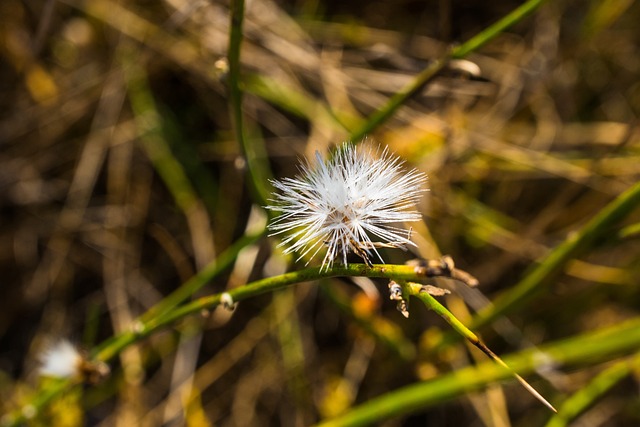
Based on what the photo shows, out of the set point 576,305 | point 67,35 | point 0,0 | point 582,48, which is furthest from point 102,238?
point 582,48

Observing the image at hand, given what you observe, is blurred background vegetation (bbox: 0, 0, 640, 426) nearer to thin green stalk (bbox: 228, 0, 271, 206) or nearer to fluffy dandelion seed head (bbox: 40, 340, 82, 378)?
fluffy dandelion seed head (bbox: 40, 340, 82, 378)

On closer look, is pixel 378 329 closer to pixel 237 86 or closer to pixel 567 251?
pixel 567 251

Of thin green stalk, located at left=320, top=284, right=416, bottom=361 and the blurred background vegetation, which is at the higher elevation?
the blurred background vegetation

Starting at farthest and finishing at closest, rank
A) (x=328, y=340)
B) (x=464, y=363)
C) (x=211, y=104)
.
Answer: (x=211, y=104), (x=328, y=340), (x=464, y=363)

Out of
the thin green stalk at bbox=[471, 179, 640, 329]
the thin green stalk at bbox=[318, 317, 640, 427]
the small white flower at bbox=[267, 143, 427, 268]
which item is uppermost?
the thin green stalk at bbox=[471, 179, 640, 329]

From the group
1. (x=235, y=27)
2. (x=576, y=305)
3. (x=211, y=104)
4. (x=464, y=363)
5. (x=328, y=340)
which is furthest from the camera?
(x=211, y=104)

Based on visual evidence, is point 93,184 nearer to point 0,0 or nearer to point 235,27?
point 0,0

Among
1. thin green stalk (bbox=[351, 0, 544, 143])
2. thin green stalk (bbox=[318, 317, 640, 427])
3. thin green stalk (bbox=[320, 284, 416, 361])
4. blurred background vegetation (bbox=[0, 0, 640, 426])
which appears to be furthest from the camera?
blurred background vegetation (bbox=[0, 0, 640, 426])

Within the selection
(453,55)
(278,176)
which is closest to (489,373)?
(453,55)

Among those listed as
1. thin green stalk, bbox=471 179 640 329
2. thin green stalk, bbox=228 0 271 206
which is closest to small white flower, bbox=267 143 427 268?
thin green stalk, bbox=228 0 271 206
